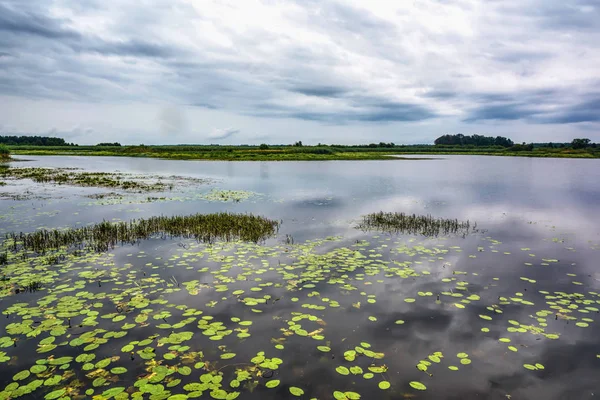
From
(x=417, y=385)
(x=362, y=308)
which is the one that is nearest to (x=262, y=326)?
(x=362, y=308)

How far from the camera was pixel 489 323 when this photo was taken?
28.7 ft

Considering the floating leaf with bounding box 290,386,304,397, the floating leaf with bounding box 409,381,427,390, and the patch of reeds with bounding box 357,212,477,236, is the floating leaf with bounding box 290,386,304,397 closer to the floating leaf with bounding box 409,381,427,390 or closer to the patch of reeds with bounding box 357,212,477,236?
the floating leaf with bounding box 409,381,427,390

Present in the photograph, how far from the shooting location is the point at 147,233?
17.2m

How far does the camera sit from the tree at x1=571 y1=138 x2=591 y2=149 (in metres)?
164

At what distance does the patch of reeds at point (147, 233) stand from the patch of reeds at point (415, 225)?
5721mm

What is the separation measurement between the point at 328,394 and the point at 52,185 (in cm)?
4201

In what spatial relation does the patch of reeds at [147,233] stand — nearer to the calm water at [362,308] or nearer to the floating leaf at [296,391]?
the calm water at [362,308]

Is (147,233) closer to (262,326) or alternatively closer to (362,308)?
(262,326)

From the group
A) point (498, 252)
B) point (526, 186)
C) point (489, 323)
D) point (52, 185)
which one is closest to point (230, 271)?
point (489, 323)

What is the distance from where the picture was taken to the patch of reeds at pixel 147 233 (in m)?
15.0

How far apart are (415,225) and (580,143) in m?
196

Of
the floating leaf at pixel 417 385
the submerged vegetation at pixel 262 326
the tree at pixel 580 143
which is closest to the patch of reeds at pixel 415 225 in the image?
the submerged vegetation at pixel 262 326

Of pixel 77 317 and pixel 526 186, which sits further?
pixel 526 186

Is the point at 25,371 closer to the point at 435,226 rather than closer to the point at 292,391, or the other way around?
the point at 292,391
